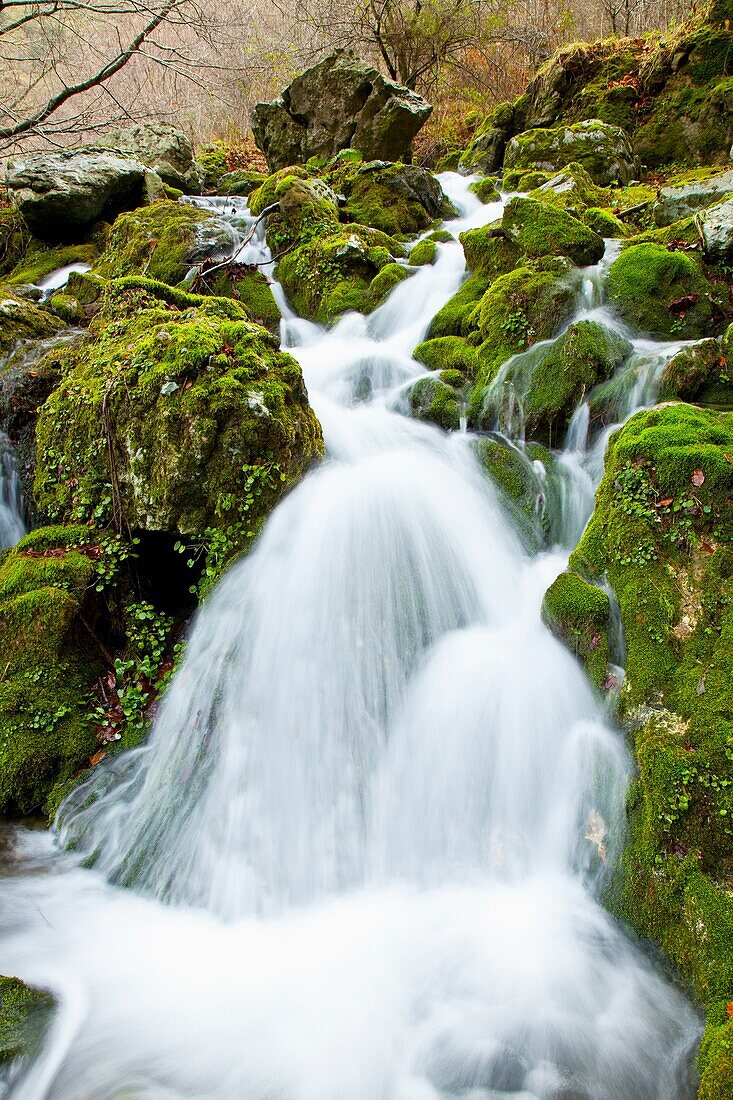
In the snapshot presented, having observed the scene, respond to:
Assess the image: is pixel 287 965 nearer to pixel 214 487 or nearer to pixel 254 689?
pixel 254 689

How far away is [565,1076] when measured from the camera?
7.75 ft

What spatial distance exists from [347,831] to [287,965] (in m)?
0.78

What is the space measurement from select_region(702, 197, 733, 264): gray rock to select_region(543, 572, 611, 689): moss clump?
4.50 m

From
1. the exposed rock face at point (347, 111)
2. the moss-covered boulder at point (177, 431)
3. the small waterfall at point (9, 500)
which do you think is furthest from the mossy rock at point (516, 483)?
the exposed rock face at point (347, 111)

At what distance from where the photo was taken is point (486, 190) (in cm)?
1238

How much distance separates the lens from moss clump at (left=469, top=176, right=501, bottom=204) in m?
12.2

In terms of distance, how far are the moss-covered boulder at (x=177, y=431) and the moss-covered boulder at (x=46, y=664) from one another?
1.66 feet

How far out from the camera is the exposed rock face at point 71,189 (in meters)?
10.9

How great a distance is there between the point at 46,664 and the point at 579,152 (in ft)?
43.3

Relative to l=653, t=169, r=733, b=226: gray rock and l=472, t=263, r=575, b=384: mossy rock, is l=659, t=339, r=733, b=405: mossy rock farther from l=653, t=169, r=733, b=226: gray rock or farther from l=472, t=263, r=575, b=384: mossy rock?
l=653, t=169, r=733, b=226: gray rock

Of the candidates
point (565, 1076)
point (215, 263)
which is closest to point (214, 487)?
point (565, 1076)

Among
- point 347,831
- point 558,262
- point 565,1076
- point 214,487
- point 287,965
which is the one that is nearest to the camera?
point 565,1076

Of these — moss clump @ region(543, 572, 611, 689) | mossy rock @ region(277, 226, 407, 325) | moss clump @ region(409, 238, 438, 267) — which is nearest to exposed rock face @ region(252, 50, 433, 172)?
moss clump @ region(409, 238, 438, 267)

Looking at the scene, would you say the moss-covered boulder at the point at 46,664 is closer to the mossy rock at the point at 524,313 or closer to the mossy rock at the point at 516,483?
the mossy rock at the point at 516,483
